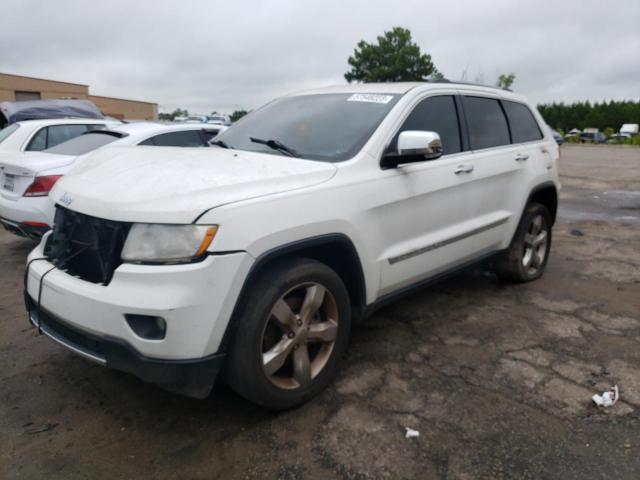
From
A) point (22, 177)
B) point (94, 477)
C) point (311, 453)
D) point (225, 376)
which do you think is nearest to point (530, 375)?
point (311, 453)

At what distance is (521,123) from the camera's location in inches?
188

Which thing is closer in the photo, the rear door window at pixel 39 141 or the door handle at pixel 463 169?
the door handle at pixel 463 169

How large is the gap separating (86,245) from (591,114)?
7716 centimetres

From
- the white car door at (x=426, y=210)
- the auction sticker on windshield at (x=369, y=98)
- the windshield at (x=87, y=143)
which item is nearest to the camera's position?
the white car door at (x=426, y=210)

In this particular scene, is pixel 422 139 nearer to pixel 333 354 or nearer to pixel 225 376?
pixel 333 354

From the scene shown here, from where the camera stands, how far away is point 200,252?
232 cm

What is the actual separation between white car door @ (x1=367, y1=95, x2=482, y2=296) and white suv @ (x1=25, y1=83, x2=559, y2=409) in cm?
1

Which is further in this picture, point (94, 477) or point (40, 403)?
point (40, 403)

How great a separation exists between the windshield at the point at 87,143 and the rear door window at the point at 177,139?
1.36ft

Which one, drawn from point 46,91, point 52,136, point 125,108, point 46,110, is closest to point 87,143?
point 52,136

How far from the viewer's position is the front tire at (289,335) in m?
2.50

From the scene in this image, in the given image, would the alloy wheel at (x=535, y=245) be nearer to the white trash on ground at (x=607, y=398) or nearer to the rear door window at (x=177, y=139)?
the white trash on ground at (x=607, y=398)

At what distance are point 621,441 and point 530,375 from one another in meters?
0.69

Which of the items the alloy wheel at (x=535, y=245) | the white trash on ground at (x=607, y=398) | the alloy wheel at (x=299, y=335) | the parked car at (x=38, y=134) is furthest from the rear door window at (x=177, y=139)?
the white trash on ground at (x=607, y=398)
